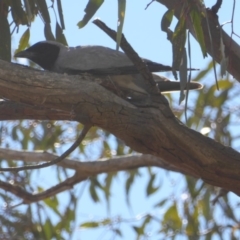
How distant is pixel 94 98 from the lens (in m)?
2.54

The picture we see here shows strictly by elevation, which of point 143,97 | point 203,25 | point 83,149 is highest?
point 83,149

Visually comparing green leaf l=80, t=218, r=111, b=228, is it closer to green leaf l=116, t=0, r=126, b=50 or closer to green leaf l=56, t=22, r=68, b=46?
green leaf l=56, t=22, r=68, b=46

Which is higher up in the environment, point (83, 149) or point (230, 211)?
point (83, 149)

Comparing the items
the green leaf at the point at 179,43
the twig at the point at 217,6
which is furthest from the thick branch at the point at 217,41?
the green leaf at the point at 179,43

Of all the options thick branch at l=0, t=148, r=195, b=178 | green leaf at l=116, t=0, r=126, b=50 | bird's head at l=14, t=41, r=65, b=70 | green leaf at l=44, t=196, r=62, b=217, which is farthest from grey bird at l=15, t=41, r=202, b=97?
green leaf at l=44, t=196, r=62, b=217

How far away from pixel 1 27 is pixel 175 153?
32.7 inches

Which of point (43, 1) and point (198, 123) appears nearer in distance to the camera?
point (43, 1)

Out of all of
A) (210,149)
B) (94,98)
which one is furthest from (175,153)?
(94,98)

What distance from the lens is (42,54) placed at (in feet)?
12.6

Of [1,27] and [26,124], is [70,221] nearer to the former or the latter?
[26,124]

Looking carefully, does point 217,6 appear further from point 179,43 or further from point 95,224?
point 95,224

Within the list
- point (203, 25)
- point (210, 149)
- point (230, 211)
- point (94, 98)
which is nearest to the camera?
point (94, 98)

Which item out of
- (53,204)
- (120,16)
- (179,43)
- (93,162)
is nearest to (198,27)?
(179,43)

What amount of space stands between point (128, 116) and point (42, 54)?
1.37 metres
